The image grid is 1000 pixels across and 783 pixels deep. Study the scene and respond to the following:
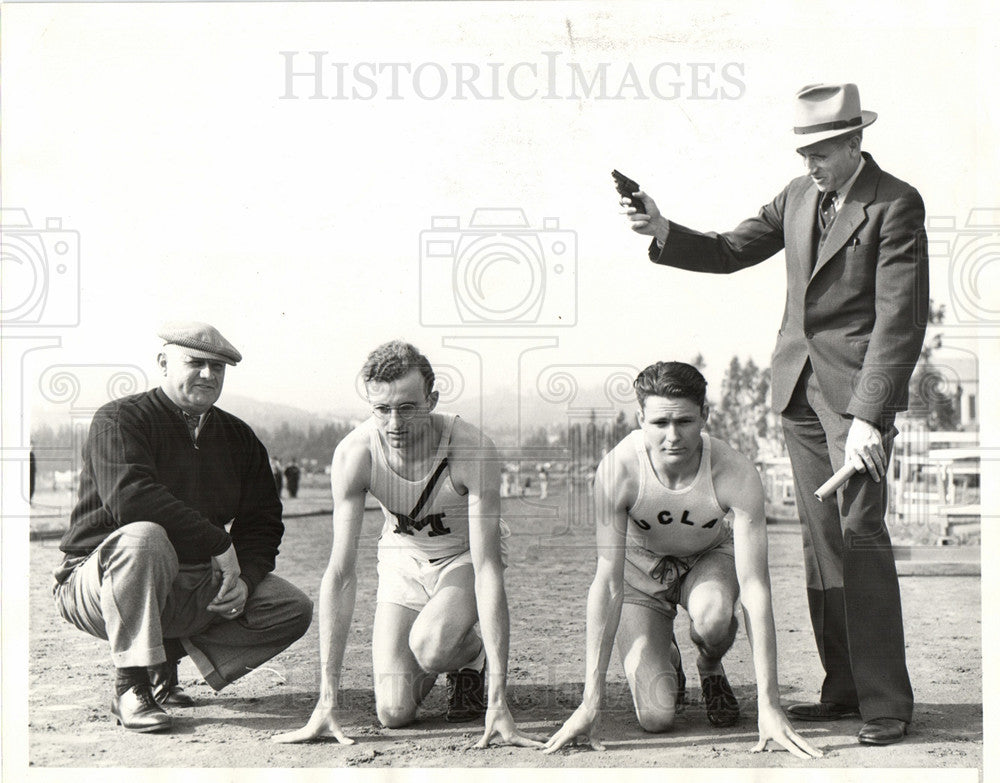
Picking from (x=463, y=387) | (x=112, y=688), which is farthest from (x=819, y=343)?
(x=112, y=688)

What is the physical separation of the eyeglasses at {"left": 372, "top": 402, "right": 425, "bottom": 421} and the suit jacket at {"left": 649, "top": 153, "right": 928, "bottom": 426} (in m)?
1.63

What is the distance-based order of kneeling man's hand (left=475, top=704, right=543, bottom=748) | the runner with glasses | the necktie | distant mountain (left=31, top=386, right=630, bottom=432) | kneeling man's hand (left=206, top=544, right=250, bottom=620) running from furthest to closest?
1. distant mountain (left=31, top=386, right=630, bottom=432)
2. kneeling man's hand (left=206, top=544, right=250, bottom=620)
3. the necktie
4. the runner with glasses
5. kneeling man's hand (left=475, top=704, right=543, bottom=748)

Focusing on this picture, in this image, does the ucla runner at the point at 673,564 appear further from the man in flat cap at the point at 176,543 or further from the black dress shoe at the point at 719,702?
the man in flat cap at the point at 176,543

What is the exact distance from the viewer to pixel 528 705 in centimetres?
484

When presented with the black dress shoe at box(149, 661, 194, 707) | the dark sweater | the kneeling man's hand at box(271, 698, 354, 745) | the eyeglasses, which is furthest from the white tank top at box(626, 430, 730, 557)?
the black dress shoe at box(149, 661, 194, 707)

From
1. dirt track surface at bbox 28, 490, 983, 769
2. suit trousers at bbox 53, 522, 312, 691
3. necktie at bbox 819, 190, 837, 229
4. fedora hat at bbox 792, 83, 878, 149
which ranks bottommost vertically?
dirt track surface at bbox 28, 490, 983, 769

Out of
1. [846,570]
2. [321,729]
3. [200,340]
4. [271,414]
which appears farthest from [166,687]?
[846,570]

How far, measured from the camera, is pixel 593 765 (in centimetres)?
431

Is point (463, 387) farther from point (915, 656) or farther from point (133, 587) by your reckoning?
point (915, 656)

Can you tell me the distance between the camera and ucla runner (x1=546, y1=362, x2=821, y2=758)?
14.4 ft

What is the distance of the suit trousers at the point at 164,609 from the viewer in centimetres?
466

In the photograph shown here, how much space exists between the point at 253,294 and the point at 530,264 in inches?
54.3

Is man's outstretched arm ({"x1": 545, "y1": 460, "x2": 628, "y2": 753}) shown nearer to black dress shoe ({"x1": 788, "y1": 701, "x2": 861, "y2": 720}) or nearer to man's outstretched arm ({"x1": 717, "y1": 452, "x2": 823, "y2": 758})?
man's outstretched arm ({"x1": 717, "y1": 452, "x2": 823, "y2": 758})

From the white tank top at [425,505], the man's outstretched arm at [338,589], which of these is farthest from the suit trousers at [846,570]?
the man's outstretched arm at [338,589]
